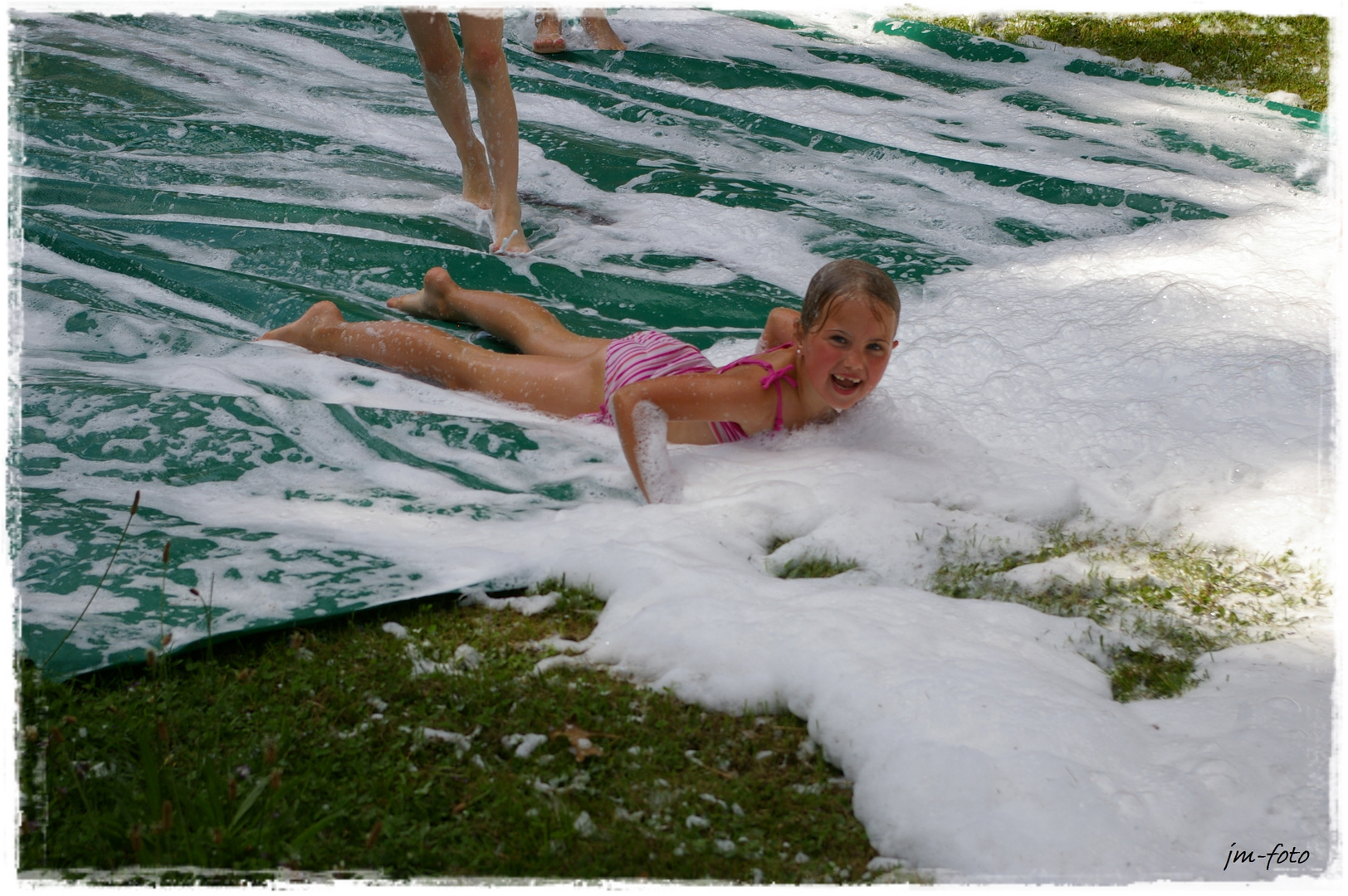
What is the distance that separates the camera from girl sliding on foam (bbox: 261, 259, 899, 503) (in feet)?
9.68

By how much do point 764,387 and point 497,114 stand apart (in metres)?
2.09

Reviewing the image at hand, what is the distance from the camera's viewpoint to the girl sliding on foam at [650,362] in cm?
295

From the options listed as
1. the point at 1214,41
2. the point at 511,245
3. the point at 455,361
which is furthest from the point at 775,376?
the point at 1214,41

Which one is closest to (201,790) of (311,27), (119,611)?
(119,611)

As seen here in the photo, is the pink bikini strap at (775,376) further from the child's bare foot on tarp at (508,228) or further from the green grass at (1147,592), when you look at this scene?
the child's bare foot on tarp at (508,228)

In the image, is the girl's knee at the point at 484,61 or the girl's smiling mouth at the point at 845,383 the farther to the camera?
the girl's knee at the point at 484,61

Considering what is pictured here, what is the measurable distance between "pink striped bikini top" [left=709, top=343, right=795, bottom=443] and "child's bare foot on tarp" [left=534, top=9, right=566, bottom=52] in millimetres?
5214

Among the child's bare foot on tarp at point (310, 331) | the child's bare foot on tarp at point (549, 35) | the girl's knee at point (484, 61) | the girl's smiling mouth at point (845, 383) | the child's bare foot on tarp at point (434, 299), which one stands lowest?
the child's bare foot on tarp at point (310, 331)

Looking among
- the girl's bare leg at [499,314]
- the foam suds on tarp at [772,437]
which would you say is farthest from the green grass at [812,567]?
the girl's bare leg at [499,314]

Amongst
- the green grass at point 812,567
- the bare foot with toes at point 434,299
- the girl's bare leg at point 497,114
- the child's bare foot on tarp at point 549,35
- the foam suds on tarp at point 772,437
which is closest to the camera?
the foam suds on tarp at point 772,437

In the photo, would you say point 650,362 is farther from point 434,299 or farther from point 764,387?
point 434,299

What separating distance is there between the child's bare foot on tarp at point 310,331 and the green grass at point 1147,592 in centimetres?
231

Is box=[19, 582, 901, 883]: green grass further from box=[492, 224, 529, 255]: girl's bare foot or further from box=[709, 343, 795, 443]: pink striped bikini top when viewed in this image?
box=[492, 224, 529, 255]: girl's bare foot

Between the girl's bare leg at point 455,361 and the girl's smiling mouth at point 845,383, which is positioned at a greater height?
the girl's smiling mouth at point 845,383
